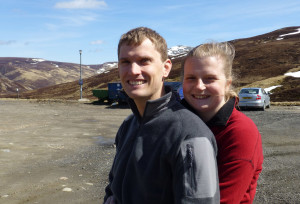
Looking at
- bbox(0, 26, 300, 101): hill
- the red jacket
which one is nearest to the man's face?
the red jacket

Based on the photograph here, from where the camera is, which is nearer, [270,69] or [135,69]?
[135,69]

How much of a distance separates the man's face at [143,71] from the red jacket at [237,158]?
0.44 m

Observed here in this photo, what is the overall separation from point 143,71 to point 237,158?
0.71 meters

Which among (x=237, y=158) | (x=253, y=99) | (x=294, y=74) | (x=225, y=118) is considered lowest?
(x=253, y=99)

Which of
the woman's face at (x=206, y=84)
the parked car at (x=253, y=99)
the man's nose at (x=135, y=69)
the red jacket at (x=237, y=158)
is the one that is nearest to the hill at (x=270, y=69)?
the parked car at (x=253, y=99)

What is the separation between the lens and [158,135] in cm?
173

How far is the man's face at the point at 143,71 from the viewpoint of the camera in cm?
194

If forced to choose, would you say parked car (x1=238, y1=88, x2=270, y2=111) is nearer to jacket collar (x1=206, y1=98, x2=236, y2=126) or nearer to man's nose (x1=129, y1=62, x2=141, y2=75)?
jacket collar (x1=206, y1=98, x2=236, y2=126)

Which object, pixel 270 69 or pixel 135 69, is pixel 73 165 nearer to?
pixel 135 69

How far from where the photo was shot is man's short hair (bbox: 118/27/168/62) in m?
1.92

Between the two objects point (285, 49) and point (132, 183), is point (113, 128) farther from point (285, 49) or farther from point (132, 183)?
point (285, 49)

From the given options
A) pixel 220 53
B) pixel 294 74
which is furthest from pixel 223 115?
pixel 294 74

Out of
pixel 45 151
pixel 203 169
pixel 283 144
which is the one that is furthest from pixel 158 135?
pixel 283 144

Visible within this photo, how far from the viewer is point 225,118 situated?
189cm
